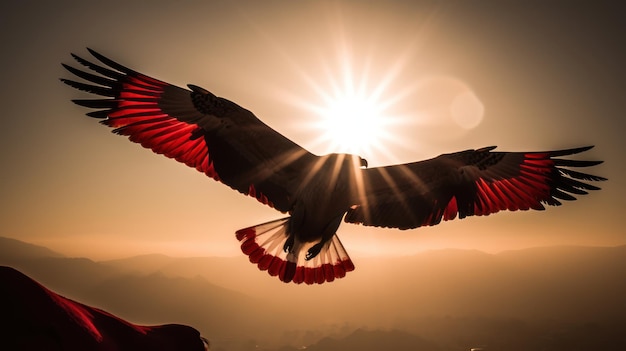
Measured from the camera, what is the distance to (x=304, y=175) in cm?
568

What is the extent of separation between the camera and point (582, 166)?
5.81m

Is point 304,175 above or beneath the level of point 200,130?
beneath

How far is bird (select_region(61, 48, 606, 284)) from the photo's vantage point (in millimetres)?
5238

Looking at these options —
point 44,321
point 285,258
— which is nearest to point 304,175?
point 285,258

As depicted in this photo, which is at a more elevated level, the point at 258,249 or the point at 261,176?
the point at 261,176

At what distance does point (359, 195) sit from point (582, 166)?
3.34 meters

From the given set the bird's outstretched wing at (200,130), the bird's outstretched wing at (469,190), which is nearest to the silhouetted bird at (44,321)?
the bird's outstretched wing at (200,130)

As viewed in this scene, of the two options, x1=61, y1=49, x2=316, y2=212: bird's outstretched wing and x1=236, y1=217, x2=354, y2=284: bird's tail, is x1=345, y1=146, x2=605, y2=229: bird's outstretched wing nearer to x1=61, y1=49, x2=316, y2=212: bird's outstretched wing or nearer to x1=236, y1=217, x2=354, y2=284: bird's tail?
x1=236, y1=217, x2=354, y2=284: bird's tail

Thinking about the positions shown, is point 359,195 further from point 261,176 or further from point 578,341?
point 578,341

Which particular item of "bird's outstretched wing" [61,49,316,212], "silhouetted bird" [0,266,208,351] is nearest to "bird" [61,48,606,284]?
"bird's outstretched wing" [61,49,316,212]

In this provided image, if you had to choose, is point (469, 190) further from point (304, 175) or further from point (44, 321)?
point (44, 321)

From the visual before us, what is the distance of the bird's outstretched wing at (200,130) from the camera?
5.14 metres

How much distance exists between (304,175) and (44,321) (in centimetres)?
396

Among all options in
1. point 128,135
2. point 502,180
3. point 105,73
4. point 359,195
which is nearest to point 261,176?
point 359,195
